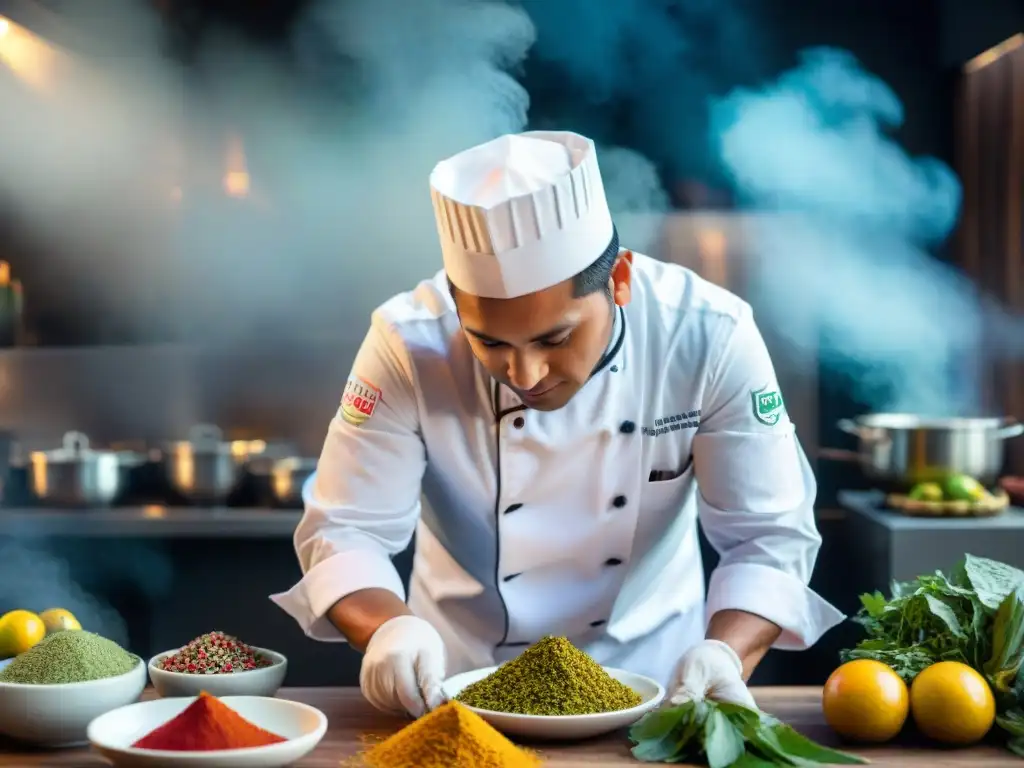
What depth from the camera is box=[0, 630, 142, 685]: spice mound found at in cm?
158

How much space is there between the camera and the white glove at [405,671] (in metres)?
1.71

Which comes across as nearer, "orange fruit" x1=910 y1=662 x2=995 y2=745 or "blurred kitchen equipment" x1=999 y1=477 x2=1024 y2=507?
"orange fruit" x1=910 y1=662 x2=995 y2=745

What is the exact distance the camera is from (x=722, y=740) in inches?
58.0

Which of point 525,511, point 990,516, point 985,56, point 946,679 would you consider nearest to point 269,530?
point 525,511

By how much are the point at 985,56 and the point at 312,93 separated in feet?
8.16

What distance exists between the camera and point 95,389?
4.65m

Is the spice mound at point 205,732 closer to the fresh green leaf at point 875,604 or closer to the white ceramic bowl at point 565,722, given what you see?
the white ceramic bowl at point 565,722

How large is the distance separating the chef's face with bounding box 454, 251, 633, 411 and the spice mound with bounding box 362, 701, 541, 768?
0.54m

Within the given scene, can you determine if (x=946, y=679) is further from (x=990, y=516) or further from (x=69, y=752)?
(x=990, y=516)

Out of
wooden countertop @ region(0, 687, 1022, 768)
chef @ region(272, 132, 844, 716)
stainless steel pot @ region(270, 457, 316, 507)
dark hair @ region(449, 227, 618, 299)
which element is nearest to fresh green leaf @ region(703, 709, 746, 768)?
wooden countertop @ region(0, 687, 1022, 768)

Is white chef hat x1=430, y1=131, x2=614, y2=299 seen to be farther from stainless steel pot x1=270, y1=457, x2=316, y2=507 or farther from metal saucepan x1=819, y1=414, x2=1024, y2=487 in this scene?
stainless steel pot x1=270, y1=457, x2=316, y2=507

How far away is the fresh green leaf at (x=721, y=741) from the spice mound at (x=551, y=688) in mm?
150

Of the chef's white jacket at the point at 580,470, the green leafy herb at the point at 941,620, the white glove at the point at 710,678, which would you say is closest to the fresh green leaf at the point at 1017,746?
the green leafy herb at the point at 941,620

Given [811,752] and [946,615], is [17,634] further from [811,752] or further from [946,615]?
[946,615]
